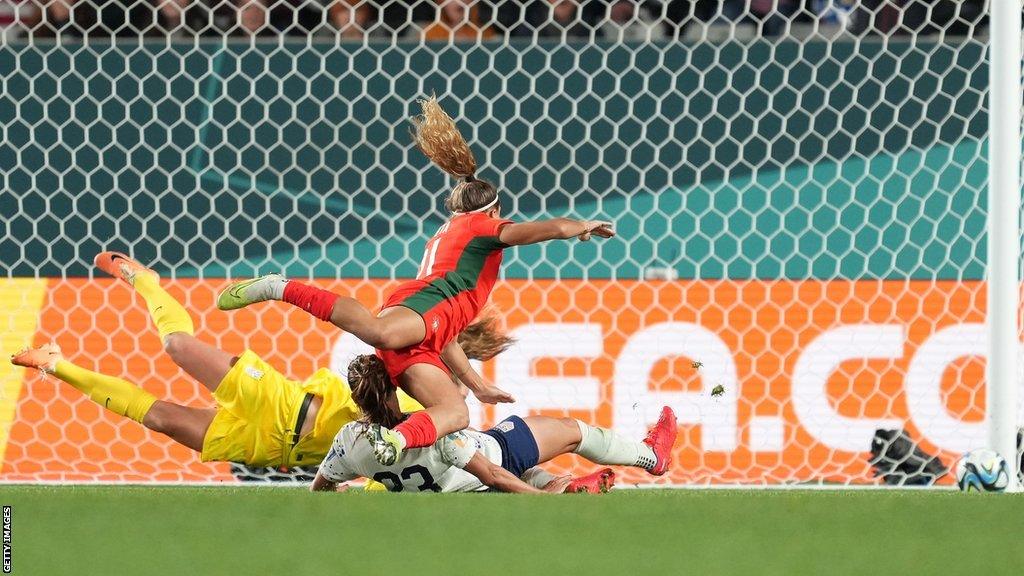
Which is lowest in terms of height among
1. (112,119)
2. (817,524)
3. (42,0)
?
Answer: (817,524)

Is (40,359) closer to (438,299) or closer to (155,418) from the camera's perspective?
(155,418)

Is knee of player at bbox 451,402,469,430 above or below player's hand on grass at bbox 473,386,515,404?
above

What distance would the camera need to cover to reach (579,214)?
5207mm

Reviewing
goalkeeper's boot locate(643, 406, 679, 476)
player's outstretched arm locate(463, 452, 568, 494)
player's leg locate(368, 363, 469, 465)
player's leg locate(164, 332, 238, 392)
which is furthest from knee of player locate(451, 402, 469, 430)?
player's leg locate(164, 332, 238, 392)

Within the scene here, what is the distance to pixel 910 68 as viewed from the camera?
507 centimetres

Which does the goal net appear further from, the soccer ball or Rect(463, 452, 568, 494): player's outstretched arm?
Rect(463, 452, 568, 494): player's outstretched arm

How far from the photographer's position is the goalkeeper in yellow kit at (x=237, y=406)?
4.12 m

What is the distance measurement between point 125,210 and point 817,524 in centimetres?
328

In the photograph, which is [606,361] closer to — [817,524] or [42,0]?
[817,524]

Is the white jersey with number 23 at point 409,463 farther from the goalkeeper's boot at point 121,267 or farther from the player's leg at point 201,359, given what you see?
the goalkeeper's boot at point 121,267

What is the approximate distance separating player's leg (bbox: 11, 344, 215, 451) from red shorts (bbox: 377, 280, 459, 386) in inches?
31.5

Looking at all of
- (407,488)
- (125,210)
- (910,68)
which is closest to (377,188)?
(125,210)

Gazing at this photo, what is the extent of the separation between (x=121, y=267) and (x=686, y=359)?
220 cm

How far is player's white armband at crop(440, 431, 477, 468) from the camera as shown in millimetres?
3529
